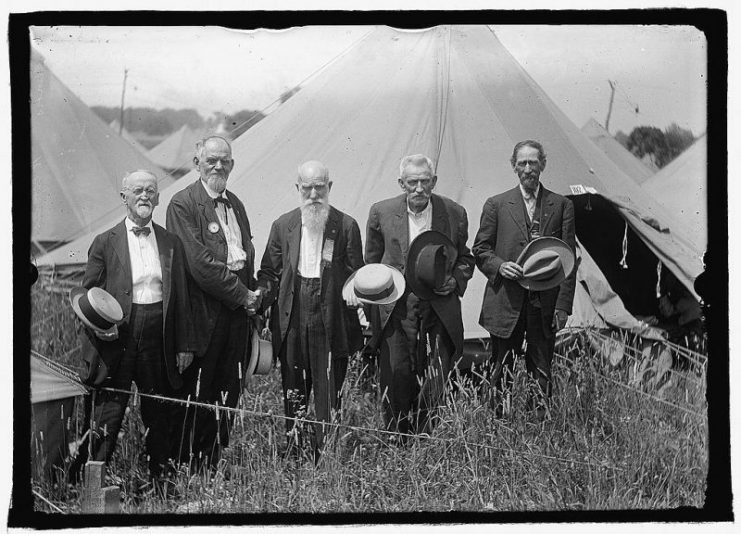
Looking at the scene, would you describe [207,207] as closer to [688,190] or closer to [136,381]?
[136,381]

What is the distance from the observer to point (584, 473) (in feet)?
20.5

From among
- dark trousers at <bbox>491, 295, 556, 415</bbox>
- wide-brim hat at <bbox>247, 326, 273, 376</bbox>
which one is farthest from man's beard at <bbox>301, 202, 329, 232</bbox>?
dark trousers at <bbox>491, 295, 556, 415</bbox>

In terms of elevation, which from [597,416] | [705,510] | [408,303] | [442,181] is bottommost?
[705,510]

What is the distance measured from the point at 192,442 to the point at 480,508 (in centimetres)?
145

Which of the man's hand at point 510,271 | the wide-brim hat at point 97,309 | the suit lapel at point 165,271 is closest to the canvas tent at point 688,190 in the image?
the man's hand at point 510,271

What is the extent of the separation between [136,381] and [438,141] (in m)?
1.90

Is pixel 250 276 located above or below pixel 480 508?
above

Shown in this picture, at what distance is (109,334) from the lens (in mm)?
6082

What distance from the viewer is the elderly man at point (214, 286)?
20.1ft

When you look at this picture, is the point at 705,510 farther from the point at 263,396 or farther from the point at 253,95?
the point at 253,95

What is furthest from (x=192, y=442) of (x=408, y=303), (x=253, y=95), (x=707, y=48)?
(x=707, y=48)

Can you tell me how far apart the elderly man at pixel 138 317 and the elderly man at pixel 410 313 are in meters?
0.97

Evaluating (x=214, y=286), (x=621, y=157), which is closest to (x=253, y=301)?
(x=214, y=286)

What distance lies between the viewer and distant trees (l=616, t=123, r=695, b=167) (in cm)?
643
